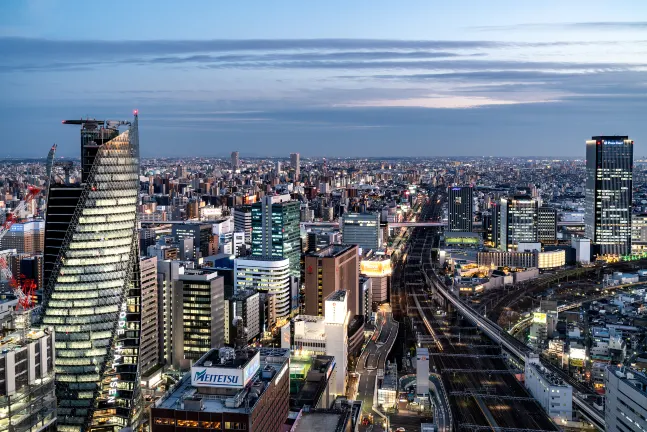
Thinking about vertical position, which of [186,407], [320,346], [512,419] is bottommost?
[512,419]

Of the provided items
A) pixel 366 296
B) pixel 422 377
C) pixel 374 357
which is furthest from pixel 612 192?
pixel 422 377

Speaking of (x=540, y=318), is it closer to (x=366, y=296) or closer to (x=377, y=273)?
(x=366, y=296)

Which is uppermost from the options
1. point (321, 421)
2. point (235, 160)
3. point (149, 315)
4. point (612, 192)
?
point (235, 160)

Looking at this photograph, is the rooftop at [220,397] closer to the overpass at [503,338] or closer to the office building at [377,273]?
the overpass at [503,338]

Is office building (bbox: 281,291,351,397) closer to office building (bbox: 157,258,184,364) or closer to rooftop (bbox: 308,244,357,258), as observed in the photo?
office building (bbox: 157,258,184,364)

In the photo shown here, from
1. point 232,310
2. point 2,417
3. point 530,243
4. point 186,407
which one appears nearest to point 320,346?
point 232,310

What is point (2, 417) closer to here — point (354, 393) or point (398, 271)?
point (354, 393)

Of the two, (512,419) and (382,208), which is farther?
(382,208)
